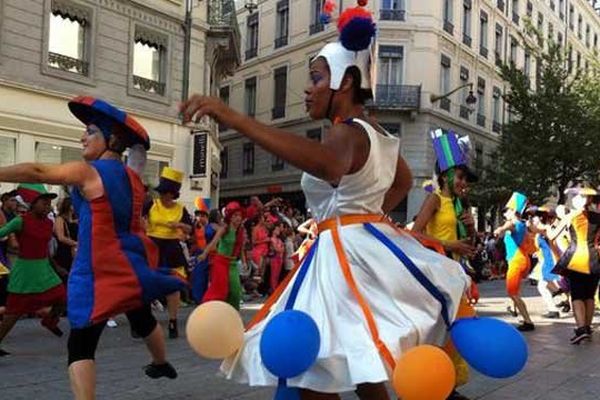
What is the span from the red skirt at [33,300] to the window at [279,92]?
2919 cm

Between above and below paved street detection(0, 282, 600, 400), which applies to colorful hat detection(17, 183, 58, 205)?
above

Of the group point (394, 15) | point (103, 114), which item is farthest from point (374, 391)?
point (394, 15)

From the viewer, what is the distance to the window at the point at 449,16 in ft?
111

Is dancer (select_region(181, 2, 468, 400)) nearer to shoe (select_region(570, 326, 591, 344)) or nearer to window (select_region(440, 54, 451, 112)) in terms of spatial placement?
shoe (select_region(570, 326, 591, 344))

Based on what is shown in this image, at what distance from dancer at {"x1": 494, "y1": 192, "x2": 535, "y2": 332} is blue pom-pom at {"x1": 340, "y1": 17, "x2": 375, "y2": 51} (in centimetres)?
751

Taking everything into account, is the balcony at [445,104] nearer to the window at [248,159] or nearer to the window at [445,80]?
the window at [445,80]

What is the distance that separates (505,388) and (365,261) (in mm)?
3675

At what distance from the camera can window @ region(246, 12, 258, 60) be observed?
128 ft

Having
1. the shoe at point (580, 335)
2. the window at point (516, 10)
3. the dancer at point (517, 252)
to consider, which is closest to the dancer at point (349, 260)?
the shoe at point (580, 335)

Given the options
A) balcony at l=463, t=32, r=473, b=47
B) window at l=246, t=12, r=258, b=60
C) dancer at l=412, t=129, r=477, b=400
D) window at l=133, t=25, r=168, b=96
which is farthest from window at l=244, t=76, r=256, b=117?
dancer at l=412, t=129, r=477, b=400

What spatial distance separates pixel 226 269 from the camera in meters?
8.94

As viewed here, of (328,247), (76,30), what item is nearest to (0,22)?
(76,30)

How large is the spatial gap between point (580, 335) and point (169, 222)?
5046 mm

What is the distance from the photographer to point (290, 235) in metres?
16.5
